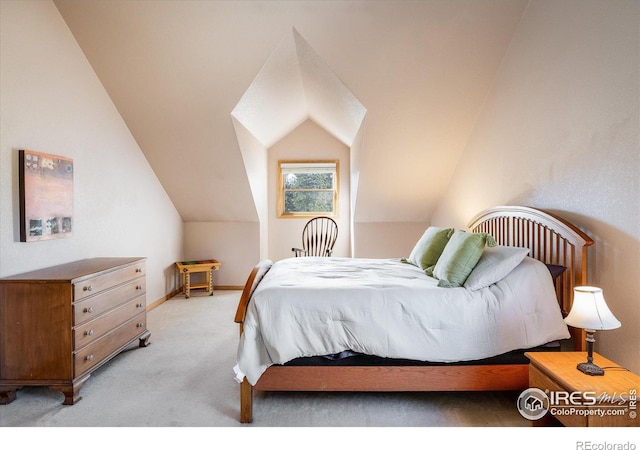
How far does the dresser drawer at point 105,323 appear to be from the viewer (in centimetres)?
241

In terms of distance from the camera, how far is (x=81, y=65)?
10.7ft

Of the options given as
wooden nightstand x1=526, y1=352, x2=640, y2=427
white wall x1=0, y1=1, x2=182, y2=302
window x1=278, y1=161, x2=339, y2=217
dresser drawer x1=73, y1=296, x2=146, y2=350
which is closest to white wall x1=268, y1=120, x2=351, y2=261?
window x1=278, y1=161, x2=339, y2=217

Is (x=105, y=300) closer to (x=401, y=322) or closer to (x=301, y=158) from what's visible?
(x=401, y=322)

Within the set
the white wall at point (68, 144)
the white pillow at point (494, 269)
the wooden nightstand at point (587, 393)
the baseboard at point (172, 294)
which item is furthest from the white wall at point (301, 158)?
the wooden nightstand at point (587, 393)

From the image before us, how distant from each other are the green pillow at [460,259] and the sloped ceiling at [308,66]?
5.44 feet

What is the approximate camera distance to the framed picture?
2.56m

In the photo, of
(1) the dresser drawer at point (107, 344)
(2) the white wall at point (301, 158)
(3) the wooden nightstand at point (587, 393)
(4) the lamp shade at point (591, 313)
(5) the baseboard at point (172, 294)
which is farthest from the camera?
(2) the white wall at point (301, 158)

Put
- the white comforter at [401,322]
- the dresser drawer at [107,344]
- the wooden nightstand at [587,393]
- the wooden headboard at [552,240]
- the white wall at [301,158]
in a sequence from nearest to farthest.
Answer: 1. the wooden nightstand at [587,393]
2. the white comforter at [401,322]
3. the wooden headboard at [552,240]
4. the dresser drawer at [107,344]
5. the white wall at [301,158]

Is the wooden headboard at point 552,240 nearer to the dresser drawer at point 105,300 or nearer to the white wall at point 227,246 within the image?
the dresser drawer at point 105,300

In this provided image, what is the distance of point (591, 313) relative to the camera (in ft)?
5.56

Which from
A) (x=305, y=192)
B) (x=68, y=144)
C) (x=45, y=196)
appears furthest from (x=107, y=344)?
(x=305, y=192)
